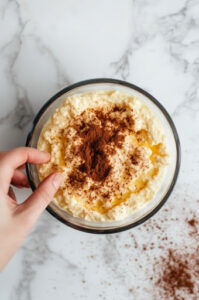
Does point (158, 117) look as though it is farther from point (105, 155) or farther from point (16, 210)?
point (16, 210)

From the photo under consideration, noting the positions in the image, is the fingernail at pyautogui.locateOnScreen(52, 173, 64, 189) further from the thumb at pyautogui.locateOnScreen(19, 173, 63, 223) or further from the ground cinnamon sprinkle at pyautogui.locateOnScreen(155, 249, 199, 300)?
the ground cinnamon sprinkle at pyautogui.locateOnScreen(155, 249, 199, 300)

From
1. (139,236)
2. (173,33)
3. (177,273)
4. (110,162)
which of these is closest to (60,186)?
(110,162)

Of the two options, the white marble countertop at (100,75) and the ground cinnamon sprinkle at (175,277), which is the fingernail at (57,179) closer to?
the white marble countertop at (100,75)

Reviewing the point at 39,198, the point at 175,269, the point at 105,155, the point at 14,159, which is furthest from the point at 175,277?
the point at 14,159

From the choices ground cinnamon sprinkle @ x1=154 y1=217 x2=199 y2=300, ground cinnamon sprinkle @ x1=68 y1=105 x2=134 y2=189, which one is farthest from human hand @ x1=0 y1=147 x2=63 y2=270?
ground cinnamon sprinkle @ x1=154 y1=217 x2=199 y2=300

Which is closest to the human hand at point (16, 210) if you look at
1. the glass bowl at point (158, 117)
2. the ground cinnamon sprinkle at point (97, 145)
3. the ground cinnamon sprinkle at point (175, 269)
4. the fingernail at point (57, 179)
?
the fingernail at point (57, 179)

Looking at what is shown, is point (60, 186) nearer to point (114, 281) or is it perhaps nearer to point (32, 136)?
point (32, 136)
